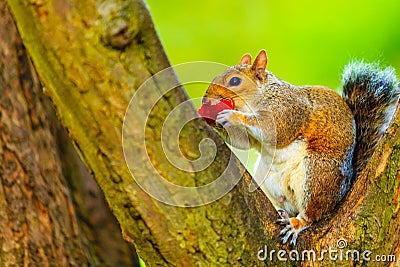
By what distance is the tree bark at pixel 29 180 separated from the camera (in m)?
1.99

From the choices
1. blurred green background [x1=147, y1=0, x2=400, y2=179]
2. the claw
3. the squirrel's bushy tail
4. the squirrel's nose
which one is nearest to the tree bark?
the squirrel's nose

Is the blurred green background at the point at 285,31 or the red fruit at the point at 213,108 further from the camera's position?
the blurred green background at the point at 285,31

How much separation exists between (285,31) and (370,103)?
1.66 meters

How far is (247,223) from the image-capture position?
147cm

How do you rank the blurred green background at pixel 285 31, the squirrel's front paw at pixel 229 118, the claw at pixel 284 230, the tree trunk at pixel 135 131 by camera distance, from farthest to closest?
the blurred green background at pixel 285 31
the squirrel's front paw at pixel 229 118
the claw at pixel 284 230
the tree trunk at pixel 135 131

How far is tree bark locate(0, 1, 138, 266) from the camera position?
1.99 meters

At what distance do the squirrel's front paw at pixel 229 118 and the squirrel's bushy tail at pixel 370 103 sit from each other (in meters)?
0.43

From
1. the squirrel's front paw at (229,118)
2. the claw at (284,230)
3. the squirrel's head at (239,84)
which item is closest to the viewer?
the claw at (284,230)

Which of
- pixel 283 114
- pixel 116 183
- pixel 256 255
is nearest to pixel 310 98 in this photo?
pixel 283 114

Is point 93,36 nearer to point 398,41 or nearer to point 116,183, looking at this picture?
point 116,183

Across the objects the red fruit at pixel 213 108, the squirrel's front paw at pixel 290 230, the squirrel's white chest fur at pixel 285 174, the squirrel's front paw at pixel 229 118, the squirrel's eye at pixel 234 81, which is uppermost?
the squirrel's eye at pixel 234 81

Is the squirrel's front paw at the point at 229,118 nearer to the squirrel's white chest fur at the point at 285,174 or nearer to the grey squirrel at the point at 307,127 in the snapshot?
the grey squirrel at the point at 307,127

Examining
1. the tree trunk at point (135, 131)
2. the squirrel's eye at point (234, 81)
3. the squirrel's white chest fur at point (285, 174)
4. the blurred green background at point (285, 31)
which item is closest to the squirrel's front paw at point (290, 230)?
the tree trunk at point (135, 131)

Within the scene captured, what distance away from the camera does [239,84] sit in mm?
2262
